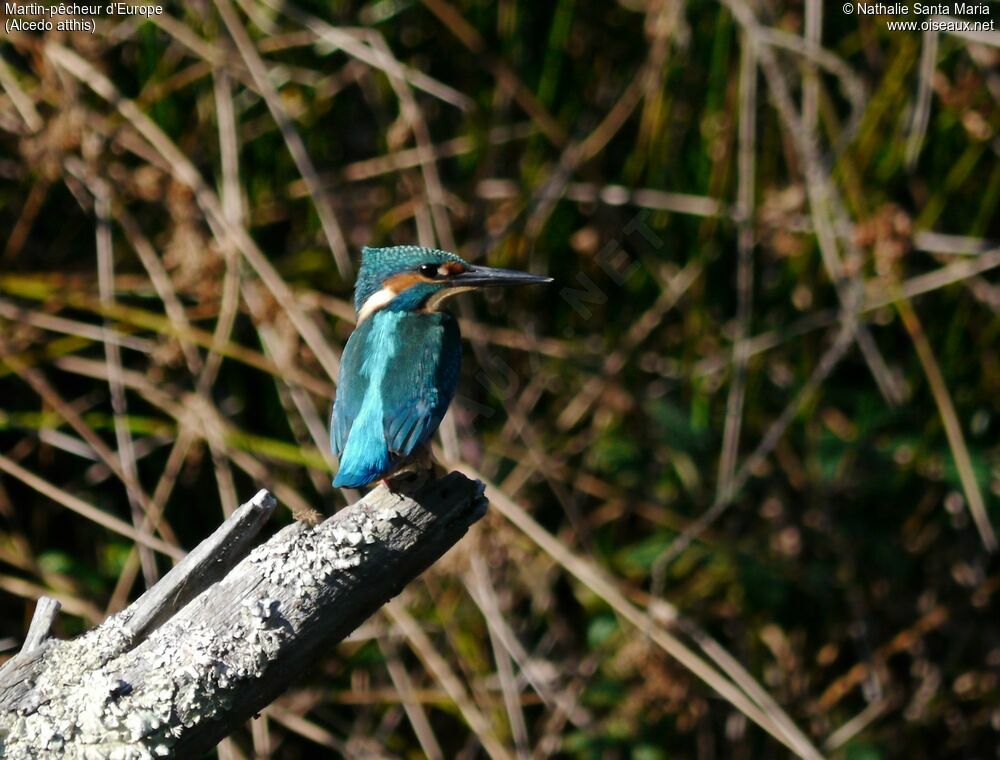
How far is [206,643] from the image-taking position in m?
1.22

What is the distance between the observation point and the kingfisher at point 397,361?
67.9 inches

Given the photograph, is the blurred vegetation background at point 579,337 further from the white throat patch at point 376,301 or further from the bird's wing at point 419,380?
the bird's wing at point 419,380

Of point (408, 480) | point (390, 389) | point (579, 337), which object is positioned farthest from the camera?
point (579, 337)

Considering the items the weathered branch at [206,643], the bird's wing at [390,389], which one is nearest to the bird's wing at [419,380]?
the bird's wing at [390,389]

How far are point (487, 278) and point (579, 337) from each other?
93 centimetres

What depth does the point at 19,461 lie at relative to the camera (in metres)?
2.84

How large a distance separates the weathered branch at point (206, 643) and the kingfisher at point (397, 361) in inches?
12.1

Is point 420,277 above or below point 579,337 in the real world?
above

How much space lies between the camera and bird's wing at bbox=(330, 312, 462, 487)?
1712mm

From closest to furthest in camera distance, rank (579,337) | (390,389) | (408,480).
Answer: (408,480) < (390,389) < (579,337)

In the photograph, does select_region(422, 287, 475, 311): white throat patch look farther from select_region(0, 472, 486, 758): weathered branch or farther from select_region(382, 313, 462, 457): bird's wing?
select_region(0, 472, 486, 758): weathered branch

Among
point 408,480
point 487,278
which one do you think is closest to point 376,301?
point 487,278

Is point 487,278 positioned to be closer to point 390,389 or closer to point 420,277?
point 420,277

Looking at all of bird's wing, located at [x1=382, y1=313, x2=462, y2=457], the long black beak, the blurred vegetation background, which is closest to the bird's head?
the long black beak
